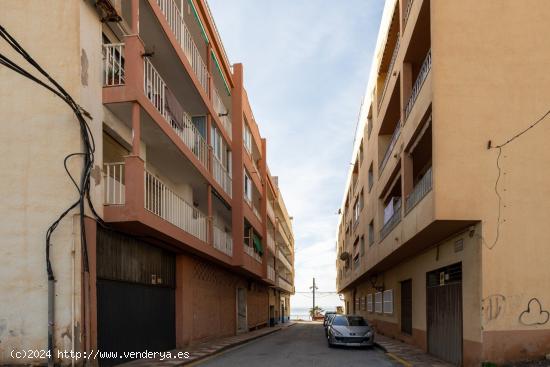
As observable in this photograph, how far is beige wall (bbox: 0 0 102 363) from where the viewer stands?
10.5 meters

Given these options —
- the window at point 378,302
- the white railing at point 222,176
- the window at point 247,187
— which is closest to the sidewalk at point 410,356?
the white railing at point 222,176

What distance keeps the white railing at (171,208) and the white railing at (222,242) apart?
1.52 metres

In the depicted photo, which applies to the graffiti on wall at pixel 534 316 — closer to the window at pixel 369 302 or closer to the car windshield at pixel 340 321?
the car windshield at pixel 340 321

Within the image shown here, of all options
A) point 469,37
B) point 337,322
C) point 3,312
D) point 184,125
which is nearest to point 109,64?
point 184,125

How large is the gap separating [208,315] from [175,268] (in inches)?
177

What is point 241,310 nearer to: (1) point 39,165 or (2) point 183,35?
(2) point 183,35

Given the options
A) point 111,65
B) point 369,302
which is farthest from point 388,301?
point 111,65

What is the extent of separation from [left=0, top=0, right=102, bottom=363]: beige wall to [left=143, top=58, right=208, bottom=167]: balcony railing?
92.2 inches

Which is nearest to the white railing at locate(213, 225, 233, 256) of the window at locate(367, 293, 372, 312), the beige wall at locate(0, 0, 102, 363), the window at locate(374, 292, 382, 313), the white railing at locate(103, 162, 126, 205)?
the white railing at locate(103, 162, 126, 205)

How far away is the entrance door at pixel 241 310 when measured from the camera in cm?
3023

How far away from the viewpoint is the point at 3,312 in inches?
414

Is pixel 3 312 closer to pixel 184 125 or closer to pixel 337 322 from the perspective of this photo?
pixel 184 125

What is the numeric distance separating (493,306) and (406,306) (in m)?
10.7

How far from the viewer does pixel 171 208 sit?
15.5 metres
